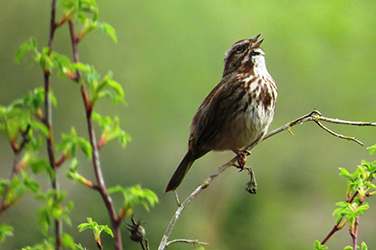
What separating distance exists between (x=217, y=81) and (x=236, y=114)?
9052mm

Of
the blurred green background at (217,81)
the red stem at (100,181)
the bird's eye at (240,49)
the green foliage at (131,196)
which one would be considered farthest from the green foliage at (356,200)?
the blurred green background at (217,81)

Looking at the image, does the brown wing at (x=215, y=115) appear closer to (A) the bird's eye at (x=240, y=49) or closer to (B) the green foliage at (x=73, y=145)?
(A) the bird's eye at (x=240, y=49)

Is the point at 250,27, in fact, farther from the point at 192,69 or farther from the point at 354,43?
the point at 354,43

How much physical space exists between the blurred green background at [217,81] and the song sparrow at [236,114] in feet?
20.8

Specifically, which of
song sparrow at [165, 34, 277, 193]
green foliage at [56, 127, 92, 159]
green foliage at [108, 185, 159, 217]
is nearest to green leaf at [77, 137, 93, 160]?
green foliage at [56, 127, 92, 159]

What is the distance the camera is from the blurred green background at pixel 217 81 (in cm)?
1103

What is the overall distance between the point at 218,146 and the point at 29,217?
21.9 feet

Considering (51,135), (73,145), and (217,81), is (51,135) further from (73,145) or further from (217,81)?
(217,81)

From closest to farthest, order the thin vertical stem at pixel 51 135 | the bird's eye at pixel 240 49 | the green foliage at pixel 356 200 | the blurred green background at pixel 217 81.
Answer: the thin vertical stem at pixel 51 135 < the green foliage at pixel 356 200 < the bird's eye at pixel 240 49 < the blurred green background at pixel 217 81

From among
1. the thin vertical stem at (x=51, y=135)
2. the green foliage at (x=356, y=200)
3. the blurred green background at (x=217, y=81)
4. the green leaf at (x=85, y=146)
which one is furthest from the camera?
the blurred green background at (x=217, y=81)

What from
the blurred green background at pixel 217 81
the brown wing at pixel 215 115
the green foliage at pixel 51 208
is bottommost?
the green foliage at pixel 51 208

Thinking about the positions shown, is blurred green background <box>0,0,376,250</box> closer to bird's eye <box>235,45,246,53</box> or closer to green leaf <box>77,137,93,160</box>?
bird's eye <box>235,45,246,53</box>

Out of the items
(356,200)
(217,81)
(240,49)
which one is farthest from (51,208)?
(217,81)

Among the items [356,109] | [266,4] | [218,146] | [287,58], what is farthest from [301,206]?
[218,146]
